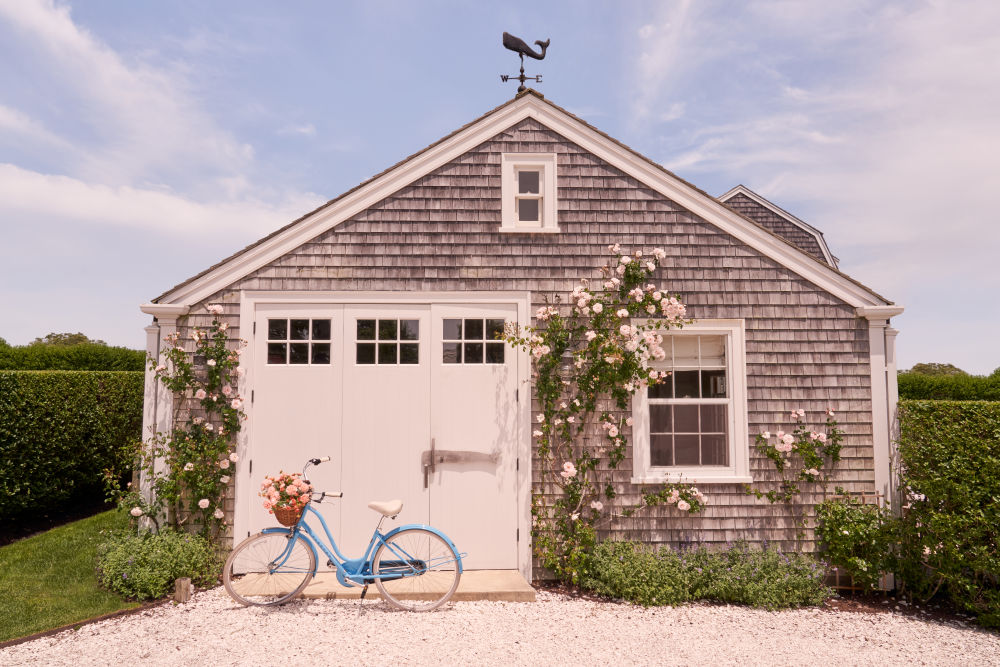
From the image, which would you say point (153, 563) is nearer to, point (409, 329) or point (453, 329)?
point (409, 329)

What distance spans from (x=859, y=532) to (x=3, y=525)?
10555mm

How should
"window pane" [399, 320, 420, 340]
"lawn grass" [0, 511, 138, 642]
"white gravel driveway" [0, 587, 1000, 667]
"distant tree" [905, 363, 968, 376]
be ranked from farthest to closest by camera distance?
1. "distant tree" [905, 363, 968, 376]
2. "window pane" [399, 320, 420, 340]
3. "lawn grass" [0, 511, 138, 642]
4. "white gravel driveway" [0, 587, 1000, 667]

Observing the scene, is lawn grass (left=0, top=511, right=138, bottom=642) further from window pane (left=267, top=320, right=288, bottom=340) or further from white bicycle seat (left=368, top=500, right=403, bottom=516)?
window pane (left=267, top=320, right=288, bottom=340)

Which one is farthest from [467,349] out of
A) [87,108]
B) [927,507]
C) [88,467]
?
[87,108]

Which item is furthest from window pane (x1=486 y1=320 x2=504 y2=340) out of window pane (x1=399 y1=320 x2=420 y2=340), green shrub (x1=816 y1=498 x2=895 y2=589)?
green shrub (x1=816 y1=498 x2=895 y2=589)

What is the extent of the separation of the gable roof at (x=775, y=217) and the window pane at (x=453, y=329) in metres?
10.0

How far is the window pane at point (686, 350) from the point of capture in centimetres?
616

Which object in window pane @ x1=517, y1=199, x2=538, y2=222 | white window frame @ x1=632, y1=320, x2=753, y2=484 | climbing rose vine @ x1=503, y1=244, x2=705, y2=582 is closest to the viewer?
climbing rose vine @ x1=503, y1=244, x2=705, y2=582

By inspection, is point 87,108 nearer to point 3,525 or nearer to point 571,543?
point 3,525

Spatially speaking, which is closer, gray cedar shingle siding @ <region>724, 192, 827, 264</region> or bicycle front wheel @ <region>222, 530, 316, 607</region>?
bicycle front wheel @ <region>222, 530, 316, 607</region>

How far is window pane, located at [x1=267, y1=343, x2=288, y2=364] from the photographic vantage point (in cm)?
595

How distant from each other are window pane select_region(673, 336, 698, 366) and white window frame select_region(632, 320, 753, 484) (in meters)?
0.09

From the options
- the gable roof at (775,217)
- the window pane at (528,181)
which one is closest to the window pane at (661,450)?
the window pane at (528,181)

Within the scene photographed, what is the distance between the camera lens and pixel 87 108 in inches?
375
